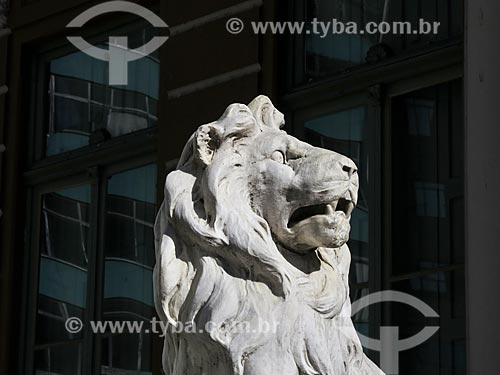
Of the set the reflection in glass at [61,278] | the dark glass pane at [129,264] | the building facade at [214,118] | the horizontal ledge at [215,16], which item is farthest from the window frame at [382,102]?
the reflection in glass at [61,278]

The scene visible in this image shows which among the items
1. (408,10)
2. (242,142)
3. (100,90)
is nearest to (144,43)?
(100,90)

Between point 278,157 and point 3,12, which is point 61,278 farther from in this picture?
point 278,157

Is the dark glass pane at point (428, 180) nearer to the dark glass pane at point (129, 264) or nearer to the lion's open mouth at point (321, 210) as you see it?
the dark glass pane at point (129, 264)

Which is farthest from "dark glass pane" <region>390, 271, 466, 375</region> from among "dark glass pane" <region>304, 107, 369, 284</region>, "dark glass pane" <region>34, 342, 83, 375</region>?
"dark glass pane" <region>34, 342, 83, 375</region>

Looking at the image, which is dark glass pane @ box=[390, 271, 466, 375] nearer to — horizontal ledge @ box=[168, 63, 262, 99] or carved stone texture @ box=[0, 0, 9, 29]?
horizontal ledge @ box=[168, 63, 262, 99]

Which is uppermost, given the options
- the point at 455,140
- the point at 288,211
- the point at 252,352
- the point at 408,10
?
the point at 408,10

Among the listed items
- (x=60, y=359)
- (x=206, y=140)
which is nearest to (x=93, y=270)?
(x=60, y=359)

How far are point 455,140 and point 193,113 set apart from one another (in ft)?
7.75

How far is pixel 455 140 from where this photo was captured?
1114cm

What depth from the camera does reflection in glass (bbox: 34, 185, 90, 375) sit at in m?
13.8

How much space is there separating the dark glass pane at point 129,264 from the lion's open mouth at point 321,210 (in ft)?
20.6

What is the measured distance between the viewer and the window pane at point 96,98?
13.7 metres

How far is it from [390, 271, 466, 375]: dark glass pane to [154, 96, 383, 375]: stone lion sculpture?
13.5 feet

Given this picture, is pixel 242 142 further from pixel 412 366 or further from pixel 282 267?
pixel 412 366
